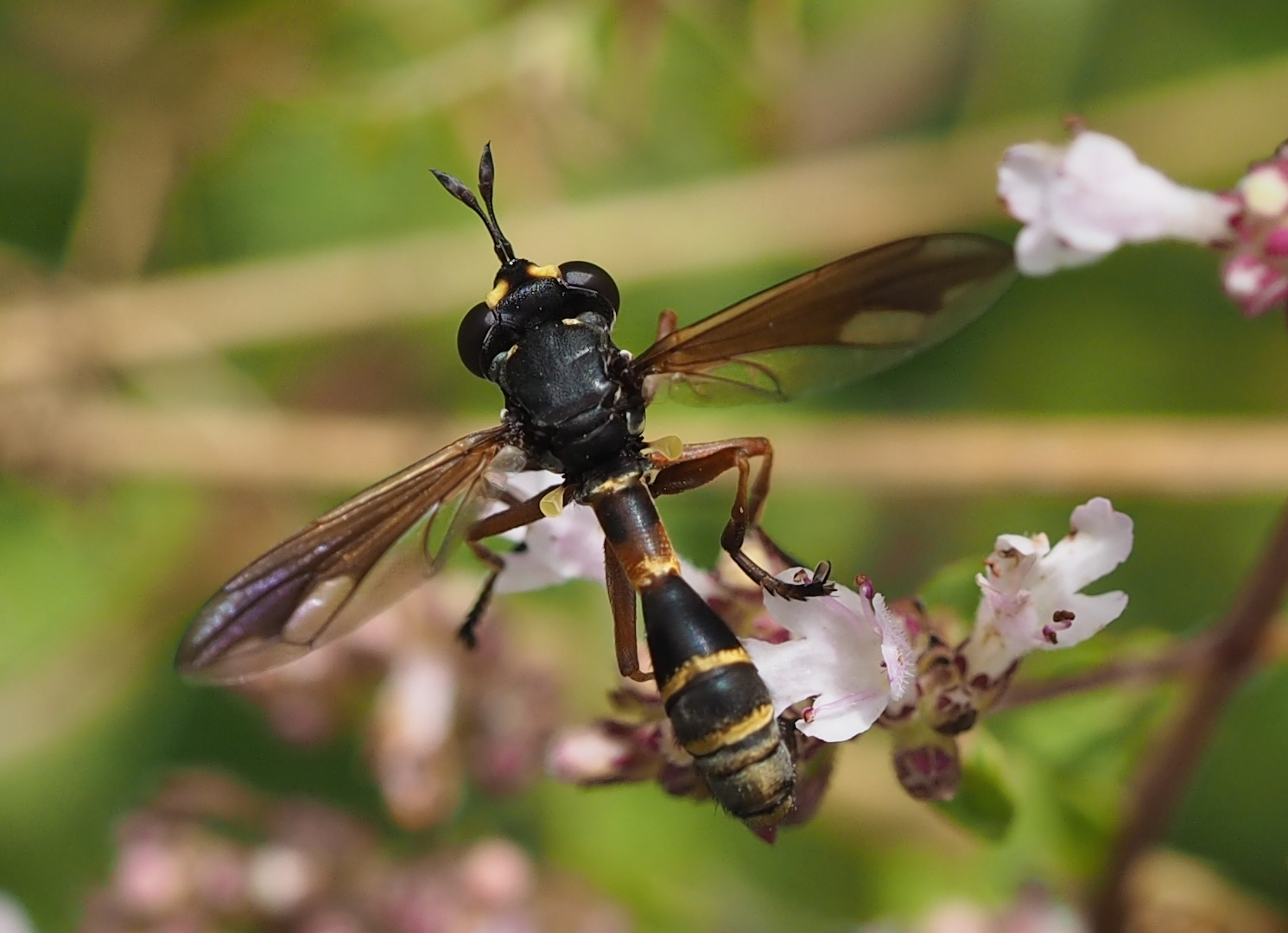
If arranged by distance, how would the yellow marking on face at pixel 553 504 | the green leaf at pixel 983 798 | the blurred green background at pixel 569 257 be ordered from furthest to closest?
the blurred green background at pixel 569 257 → the green leaf at pixel 983 798 → the yellow marking on face at pixel 553 504

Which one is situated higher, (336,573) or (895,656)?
(336,573)

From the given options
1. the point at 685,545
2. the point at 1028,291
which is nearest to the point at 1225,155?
the point at 1028,291

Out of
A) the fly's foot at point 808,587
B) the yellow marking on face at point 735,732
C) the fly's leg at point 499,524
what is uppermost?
the fly's leg at point 499,524

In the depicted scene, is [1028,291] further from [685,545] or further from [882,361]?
[882,361]

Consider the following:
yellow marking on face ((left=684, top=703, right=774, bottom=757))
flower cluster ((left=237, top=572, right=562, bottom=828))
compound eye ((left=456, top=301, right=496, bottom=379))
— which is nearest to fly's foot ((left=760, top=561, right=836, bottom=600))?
yellow marking on face ((left=684, top=703, right=774, bottom=757))

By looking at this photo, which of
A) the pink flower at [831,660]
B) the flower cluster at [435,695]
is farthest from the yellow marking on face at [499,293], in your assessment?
the flower cluster at [435,695]

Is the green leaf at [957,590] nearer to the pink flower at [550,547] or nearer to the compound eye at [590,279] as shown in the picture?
the pink flower at [550,547]

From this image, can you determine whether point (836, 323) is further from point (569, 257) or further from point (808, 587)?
point (569, 257)

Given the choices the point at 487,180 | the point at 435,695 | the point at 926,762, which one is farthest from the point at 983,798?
the point at 435,695
